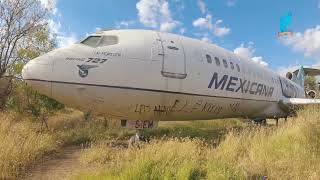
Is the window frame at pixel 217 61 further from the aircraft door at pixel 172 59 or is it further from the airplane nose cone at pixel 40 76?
the airplane nose cone at pixel 40 76

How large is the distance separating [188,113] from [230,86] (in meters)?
2.19

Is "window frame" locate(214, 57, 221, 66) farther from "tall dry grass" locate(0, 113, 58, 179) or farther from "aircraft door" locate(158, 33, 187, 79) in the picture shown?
"tall dry grass" locate(0, 113, 58, 179)

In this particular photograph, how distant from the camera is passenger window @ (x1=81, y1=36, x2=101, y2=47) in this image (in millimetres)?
9047

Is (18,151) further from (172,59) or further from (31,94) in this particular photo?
(31,94)

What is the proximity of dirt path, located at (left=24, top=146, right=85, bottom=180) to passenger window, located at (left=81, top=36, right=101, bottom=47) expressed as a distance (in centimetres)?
314

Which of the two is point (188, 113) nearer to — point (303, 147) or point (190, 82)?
point (190, 82)

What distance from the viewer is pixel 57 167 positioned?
745 centimetres

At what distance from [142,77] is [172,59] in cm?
123

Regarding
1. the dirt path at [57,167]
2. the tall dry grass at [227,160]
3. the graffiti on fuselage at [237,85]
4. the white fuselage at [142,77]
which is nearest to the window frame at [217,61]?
the white fuselage at [142,77]

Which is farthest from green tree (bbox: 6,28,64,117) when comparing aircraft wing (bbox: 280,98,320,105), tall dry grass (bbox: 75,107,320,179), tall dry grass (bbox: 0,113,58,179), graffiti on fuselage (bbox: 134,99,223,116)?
aircraft wing (bbox: 280,98,320,105)

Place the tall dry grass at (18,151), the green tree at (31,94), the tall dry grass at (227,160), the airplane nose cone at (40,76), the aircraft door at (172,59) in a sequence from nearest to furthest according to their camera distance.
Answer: the tall dry grass at (227,160)
the tall dry grass at (18,151)
the airplane nose cone at (40,76)
the aircraft door at (172,59)
the green tree at (31,94)

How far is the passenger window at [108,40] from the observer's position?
358 inches

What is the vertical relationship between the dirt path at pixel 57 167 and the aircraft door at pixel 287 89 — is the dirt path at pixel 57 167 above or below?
below

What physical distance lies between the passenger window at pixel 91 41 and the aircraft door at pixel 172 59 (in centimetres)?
189
